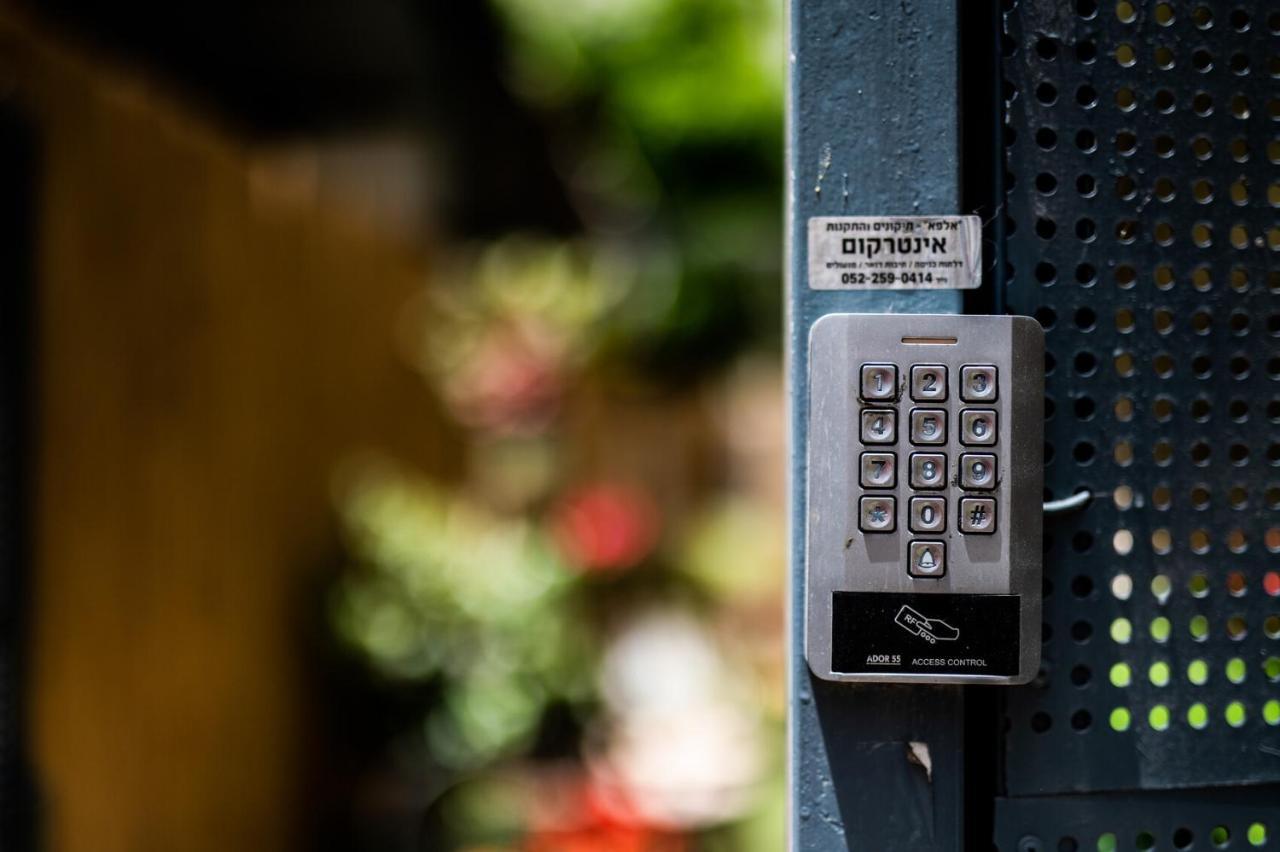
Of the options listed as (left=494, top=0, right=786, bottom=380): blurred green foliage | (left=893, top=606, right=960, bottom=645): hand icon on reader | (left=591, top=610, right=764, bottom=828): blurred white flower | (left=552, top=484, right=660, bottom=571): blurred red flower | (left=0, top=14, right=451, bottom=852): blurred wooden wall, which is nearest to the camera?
(left=893, top=606, right=960, bottom=645): hand icon on reader

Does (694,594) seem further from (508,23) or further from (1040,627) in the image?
(1040,627)

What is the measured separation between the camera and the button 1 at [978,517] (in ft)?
3.69

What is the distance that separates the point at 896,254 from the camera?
118 centimetres

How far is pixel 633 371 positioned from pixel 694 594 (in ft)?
7.37

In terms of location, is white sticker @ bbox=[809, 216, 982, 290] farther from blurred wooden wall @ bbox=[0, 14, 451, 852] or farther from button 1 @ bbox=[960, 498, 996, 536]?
blurred wooden wall @ bbox=[0, 14, 451, 852]

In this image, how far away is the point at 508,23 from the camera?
475 centimetres

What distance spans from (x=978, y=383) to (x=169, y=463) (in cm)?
295

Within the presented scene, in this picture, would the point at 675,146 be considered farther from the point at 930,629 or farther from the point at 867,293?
the point at 930,629

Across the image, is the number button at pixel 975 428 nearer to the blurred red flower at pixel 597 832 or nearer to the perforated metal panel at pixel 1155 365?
the perforated metal panel at pixel 1155 365

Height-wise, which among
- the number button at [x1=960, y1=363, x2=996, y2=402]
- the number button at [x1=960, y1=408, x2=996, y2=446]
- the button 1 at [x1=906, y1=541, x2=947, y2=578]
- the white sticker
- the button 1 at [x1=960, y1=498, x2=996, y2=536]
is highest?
the white sticker

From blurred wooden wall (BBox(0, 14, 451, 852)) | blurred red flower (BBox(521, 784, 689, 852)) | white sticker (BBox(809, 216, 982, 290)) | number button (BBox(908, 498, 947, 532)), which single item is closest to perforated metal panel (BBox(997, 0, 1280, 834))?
white sticker (BBox(809, 216, 982, 290))

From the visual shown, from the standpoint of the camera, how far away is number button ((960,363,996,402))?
1129 millimetres

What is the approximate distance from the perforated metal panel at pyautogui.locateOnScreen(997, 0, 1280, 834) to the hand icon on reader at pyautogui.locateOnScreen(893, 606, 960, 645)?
0.16 meters

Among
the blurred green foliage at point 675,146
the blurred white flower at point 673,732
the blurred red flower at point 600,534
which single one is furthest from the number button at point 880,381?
the blurred green foliage at point 675,146
